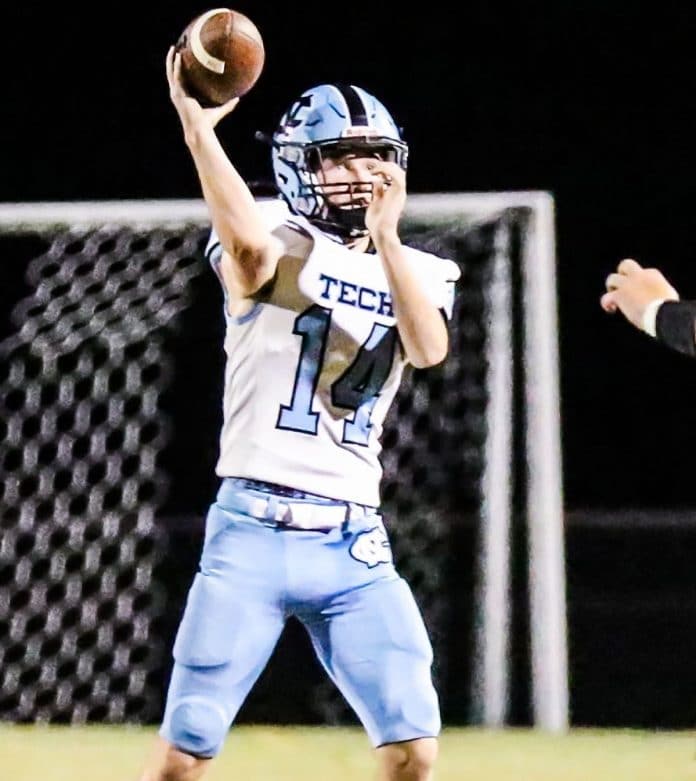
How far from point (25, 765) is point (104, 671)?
1.58 meters

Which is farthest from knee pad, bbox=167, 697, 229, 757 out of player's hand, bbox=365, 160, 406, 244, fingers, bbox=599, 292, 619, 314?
fingers, bbox=599, 292, 619, 314

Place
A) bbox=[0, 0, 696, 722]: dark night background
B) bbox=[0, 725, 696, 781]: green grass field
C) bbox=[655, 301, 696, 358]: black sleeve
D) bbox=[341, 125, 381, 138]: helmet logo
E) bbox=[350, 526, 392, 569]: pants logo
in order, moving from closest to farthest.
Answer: bbox=[655, 301, 696, 358]: black sleeve, bbox=[350, 526, 392, 569]: pants logo, bbox=[341, 125, 381, 138]: helmet logo, bbox=[0, 725, 696, 781]: green grass field, bbox=[0, 0, 696, 722]: dark night background

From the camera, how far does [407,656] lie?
108 inches

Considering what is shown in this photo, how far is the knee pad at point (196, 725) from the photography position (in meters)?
2.69

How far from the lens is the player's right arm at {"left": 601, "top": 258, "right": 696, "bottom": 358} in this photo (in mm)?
2693

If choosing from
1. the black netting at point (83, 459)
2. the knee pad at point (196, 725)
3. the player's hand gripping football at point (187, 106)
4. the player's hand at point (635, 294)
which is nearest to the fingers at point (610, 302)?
the player's hand at point (635, 294)

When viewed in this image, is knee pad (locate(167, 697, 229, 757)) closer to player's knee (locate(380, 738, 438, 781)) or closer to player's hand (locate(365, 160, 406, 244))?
player's knee (locate(380, 738, 438, 781))

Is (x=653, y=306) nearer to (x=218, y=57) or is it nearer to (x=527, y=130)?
(x=218, y=57)

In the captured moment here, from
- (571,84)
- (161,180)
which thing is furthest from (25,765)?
(571,84)

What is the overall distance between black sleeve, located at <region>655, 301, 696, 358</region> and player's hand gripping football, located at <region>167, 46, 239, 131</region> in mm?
835

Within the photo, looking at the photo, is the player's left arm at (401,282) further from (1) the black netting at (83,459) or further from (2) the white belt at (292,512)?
(1) the black netting at (83,459)

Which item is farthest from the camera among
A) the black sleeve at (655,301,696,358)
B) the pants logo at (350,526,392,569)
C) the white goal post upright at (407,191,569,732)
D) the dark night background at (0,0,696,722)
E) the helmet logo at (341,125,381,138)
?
the dark night background at (0,0,696,722)

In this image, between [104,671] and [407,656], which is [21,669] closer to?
[104,671]

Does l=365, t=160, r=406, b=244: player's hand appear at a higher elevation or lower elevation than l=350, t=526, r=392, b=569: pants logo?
higher
